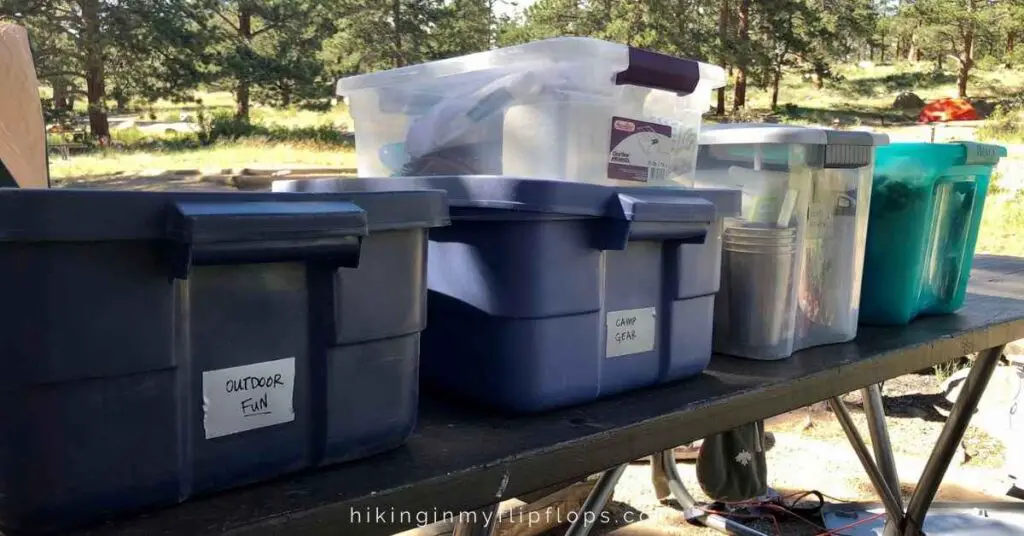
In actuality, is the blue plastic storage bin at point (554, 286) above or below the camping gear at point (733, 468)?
above

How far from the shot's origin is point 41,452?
1.96ft

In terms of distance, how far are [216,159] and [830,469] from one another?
13.9 metres

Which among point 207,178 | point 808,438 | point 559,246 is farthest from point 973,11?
point 559,246

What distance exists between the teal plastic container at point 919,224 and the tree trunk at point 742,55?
61.1 ft

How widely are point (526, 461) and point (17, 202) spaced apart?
489mm

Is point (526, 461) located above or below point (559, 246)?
below

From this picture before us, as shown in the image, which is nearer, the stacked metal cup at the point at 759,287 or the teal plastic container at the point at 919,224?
the stacked metal cup at the point at 759,287

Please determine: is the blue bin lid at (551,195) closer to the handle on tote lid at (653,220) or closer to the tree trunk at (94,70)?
the handle on tote lid at (653,220)

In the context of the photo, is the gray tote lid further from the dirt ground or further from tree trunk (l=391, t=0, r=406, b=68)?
tree trunk (l=391, t=0, r=406, b=68)

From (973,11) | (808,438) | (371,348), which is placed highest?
(973,11)

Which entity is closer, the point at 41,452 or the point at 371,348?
the point at 41,452

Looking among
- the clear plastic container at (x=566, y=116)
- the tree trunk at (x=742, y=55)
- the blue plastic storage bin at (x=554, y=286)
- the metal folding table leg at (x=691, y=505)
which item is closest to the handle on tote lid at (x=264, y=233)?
the blue plastic storage bin at (x=554, y=286)

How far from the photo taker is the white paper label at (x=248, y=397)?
0.68 m

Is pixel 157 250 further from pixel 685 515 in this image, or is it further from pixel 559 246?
pixel 685 515
